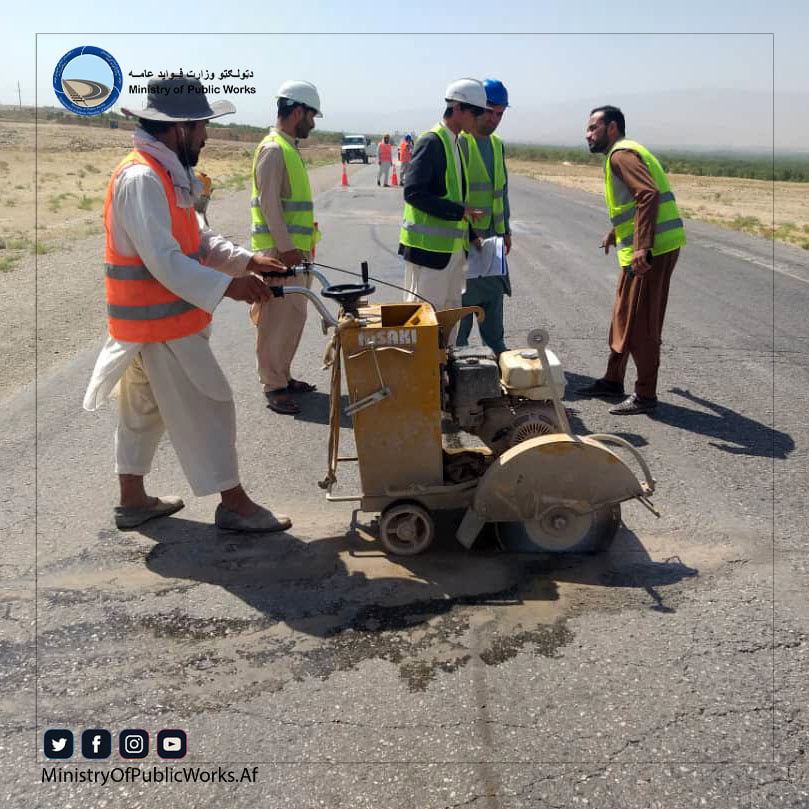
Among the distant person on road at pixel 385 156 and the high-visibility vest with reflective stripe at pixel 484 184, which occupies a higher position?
the distant person on road at pixel 385 156

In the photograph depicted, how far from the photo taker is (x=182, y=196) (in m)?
3.88

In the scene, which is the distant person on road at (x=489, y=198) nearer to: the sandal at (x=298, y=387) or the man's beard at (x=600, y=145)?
the man's beard at (x=600, y=145)

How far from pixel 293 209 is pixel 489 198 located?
63.4 inches

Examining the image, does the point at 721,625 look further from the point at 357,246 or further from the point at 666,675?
the point at 357,246

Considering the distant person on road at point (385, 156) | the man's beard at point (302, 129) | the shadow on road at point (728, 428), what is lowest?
the shadow on road at point (728, 428)

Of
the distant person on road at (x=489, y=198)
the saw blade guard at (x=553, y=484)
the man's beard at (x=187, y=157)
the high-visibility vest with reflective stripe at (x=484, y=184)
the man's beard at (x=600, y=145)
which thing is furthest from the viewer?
the high-visibility vest with reflective stripe at (x=484, y=184)

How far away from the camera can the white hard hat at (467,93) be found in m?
5.43

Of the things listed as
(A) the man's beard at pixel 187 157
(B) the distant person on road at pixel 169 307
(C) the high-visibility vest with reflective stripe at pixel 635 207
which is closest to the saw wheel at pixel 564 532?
(B) the distant person on road at pixel 169 307

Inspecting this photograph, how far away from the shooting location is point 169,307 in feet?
12.7

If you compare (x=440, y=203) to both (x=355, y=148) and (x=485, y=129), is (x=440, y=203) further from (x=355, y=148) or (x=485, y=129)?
(x=355, y=148)

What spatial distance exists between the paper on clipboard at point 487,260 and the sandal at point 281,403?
1.68 metres

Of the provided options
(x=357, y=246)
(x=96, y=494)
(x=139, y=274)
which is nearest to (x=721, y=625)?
(x=139, y=274)

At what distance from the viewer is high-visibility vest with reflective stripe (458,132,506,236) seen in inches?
247

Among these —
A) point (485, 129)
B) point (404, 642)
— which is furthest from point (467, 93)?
point (404, 642)
